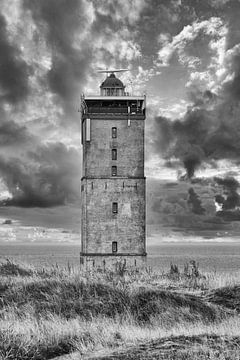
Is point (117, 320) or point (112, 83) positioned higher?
point (112, 83)

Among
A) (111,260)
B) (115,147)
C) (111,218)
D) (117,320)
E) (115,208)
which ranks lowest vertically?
(117,320)

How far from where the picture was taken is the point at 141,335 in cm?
924

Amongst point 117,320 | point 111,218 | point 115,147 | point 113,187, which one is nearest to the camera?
point 117,320

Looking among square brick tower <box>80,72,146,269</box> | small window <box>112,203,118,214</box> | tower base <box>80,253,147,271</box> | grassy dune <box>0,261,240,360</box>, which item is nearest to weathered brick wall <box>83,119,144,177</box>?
square brick tower <box>80,72,146,269</box>

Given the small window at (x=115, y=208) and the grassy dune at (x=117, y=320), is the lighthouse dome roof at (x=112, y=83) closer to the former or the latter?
the small window at (x=115, y=208)

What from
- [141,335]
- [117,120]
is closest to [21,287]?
[141,335]

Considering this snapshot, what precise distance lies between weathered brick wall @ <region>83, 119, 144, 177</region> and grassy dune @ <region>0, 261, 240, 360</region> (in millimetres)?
20771

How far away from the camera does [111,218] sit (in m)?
39.0

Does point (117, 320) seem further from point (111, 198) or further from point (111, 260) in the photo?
point (111, 198)

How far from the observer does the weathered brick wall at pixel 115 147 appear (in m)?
39.6

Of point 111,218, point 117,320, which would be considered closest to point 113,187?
point 111,218

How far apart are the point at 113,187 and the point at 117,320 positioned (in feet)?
90.4

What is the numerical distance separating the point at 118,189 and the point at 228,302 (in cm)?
2549

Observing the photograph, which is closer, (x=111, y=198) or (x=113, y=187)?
(x=111, y=198)
